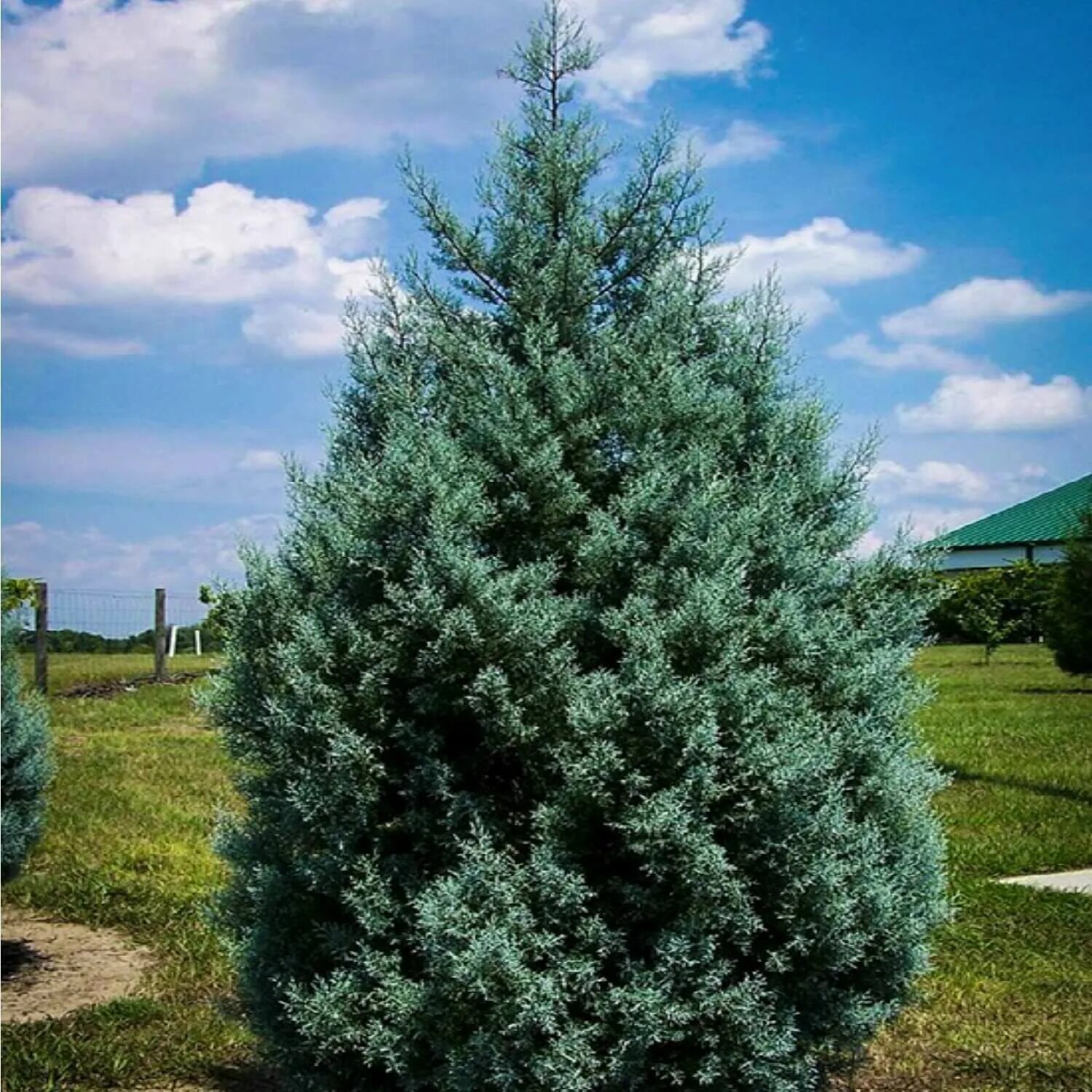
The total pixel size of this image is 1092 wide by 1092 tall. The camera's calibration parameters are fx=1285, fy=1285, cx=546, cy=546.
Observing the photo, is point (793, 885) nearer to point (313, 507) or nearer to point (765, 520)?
point (765, 520)

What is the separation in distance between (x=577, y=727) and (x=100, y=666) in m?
21.6

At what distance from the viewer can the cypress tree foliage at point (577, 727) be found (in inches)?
131

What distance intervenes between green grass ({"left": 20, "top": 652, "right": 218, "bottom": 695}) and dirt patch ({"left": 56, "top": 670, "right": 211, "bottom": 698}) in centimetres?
14

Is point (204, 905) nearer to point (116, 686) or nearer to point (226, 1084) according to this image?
point (226, 1084)

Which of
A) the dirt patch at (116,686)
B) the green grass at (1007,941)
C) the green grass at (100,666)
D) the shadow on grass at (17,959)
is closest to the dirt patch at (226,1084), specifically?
the shadow on grass at (17,959)

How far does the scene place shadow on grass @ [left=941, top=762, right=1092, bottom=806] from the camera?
11664 millimetres

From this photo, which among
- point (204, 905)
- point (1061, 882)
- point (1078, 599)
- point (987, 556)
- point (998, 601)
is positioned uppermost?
point (987, 556)

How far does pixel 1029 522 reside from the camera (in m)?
43.7

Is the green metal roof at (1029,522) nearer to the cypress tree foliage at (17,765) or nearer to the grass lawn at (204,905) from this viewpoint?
the grass lawn at (204,905)

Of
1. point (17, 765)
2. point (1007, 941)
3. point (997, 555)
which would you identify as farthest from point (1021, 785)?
point (997, 555)

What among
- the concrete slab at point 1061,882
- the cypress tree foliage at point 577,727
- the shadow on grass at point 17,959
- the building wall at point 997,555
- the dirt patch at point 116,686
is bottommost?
the concrete slab at point 1061,882

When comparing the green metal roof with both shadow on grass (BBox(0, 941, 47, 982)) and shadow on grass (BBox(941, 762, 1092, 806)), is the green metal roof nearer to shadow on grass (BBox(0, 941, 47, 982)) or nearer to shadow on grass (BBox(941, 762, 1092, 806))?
shadow on grass (BBox(941, 762, 1092, 806))

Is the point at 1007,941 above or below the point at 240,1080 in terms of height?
below

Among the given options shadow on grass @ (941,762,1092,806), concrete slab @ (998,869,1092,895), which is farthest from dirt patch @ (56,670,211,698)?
concrete slab @ (998,869,1092,895)
